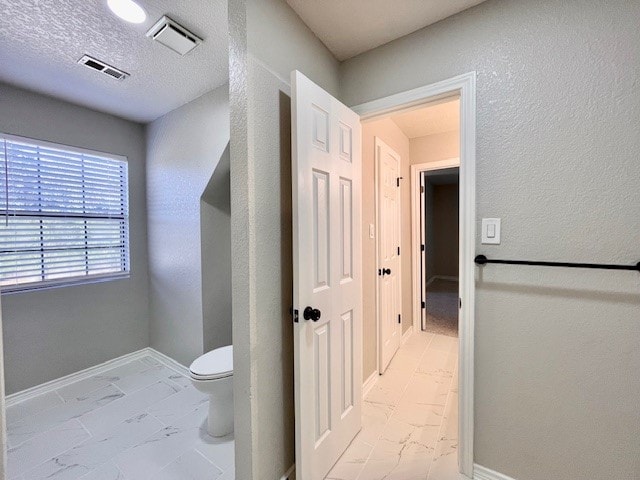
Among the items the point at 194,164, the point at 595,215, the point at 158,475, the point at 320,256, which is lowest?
the point at 158,475

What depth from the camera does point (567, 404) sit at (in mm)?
1279

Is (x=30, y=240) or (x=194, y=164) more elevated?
(x=194, y=164)

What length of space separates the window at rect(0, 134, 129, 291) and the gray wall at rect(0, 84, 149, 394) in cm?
9

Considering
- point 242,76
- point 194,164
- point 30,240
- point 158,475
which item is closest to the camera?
point 242,76

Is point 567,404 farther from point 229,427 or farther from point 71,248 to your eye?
point 71,248

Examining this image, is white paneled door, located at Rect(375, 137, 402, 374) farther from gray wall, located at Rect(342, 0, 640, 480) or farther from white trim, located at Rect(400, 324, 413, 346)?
gray wall, located at Rect(342, 0, 640, 480)

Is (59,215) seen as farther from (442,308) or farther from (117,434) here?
(442,308)

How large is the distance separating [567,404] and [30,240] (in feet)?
12.0

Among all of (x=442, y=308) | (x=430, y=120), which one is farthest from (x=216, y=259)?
(x=442, y=308)

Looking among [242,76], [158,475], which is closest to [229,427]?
[158,475]

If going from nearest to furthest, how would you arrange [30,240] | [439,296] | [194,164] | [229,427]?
[229,427] → [30,240] → [194,164] → [439,296]

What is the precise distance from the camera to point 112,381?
2.50 metres

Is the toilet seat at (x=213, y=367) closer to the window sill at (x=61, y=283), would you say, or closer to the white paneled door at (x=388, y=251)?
the white paneled door at (x=388, y=251)

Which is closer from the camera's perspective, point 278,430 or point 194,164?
point 278,430
